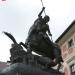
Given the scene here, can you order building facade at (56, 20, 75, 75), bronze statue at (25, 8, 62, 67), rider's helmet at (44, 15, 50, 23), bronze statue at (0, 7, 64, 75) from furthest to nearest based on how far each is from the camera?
building facade at (56, 20, 75, 75)
rider's helmet at (44, 15, 50, 23)
bronze statue at (25, 8, 62, 67)
bronze statue at (0, 7, 64, 75)

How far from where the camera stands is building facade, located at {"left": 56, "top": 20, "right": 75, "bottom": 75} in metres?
39.5

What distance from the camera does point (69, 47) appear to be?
133 feet

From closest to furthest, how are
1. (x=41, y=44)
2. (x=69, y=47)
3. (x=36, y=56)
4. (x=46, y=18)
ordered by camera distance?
(x=36, y=56) → (x=41, y=44) → (x=46, y=18) → (x=69, y=47)

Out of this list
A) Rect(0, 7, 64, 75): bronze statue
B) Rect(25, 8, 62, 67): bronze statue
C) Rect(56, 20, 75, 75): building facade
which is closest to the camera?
Rect(0, 7, 64, 75): bronze statue

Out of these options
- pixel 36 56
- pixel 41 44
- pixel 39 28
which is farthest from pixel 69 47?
pixel 36 56

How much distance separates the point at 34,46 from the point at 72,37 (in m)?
28.0

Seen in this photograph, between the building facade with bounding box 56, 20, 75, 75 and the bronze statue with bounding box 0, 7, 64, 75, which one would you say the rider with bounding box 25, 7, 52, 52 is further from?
the building facade with bounding box 56, 20, 75, 75

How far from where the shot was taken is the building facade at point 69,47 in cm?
3950

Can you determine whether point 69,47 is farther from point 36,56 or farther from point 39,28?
point 36,56

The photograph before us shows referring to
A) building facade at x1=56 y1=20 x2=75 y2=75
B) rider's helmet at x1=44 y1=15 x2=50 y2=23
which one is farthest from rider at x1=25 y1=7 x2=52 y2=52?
building facade at x1=56 y1=20 x2=75 y2=75

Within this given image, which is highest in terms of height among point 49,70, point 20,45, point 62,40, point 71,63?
point 62,40

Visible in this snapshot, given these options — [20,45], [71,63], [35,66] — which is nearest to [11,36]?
[20,45]

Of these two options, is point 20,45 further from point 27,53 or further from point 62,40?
point 62,40

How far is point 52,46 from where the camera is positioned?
1230 cm
